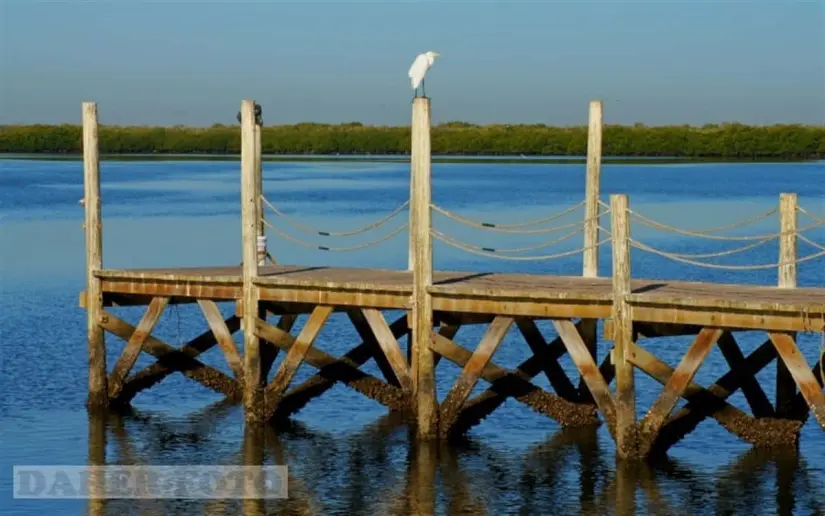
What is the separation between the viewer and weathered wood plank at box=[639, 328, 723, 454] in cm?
1730

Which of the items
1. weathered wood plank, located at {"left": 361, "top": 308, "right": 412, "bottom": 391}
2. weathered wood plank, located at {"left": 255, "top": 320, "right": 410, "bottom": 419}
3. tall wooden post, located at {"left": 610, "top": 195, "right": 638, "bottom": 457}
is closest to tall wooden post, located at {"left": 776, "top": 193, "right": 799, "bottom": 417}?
tall wooden post, located at {"left": 610, "top": 195, "right": 638, "bottom": 457}

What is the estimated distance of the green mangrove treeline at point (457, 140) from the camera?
117 metres

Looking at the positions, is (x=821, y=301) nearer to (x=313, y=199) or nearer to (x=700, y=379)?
(x=700, y=379)

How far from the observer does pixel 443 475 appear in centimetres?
1836

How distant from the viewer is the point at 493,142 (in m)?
126

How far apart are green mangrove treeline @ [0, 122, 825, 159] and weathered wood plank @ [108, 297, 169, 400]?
9366 cm

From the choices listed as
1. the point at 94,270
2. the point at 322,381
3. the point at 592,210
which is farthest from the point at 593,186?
the point at 94,270

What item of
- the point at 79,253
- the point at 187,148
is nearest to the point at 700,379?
the point at 79,253

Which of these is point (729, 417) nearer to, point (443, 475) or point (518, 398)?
point (518, 398)

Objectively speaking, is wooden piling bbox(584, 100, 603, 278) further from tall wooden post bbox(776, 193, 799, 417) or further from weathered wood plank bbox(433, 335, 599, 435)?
tall wooden post bbox(776, 193, 799, 417)

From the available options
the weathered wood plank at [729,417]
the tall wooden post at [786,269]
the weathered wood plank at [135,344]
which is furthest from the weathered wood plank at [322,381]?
the tall wooden post at [786,269]

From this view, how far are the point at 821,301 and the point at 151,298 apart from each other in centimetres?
900

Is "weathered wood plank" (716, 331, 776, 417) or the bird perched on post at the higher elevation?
the bird perched on post

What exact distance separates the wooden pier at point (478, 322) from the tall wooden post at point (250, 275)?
20 mm
